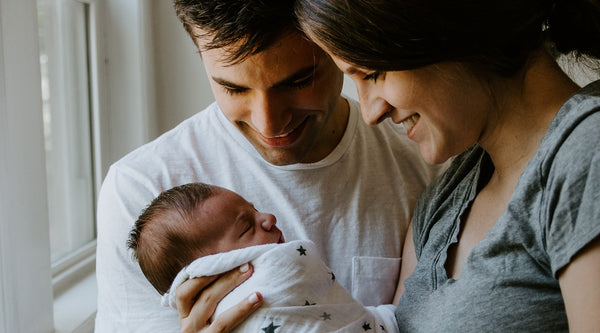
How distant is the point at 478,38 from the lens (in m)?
0.88

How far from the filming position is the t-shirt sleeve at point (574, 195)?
725mm

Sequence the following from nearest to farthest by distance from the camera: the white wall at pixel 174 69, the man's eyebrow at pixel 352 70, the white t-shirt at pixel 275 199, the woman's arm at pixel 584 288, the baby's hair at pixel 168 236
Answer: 1. the woman's arm at pixel 584 288
2. the man's eyebrow at pixel 352 70
3. the baby's hair at pixel 168 236
4. the white t-shirt at pixel 275 199
5. the white wall at pixel 174 69

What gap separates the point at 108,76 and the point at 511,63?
64.6 inches

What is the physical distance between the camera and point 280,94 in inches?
50.3

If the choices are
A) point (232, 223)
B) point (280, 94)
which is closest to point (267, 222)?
point (232, 223)

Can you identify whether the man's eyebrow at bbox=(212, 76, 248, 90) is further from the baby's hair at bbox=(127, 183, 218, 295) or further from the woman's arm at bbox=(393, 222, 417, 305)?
the woman's arm at bbox=(393, 222, 417, 305)

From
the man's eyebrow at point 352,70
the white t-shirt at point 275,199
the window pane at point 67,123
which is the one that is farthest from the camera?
the window pane at point 67,123

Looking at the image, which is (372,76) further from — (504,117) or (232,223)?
(232,223)

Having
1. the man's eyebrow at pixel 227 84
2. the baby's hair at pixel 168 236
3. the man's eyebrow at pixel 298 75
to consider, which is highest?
the man's eyebrow at pixel 298 75

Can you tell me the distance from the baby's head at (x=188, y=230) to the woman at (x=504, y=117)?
0.39m

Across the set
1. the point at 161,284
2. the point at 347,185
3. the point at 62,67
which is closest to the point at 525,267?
the point at 347,185

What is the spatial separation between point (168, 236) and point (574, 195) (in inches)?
32.2

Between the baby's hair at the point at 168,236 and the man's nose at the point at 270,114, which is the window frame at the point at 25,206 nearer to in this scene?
the baby's hair at the point at 168,236

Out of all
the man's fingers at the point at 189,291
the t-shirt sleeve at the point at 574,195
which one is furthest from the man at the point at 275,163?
the t-shirt sleeve at the point at 574,195
